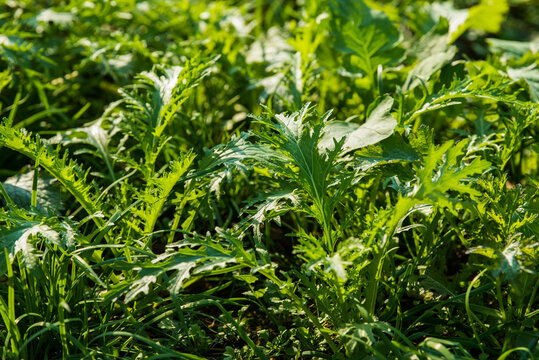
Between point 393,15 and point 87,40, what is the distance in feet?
5.40

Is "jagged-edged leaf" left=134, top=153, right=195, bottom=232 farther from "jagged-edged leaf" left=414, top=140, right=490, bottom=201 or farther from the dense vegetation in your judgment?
"jagged-edged leaf" left=414, top=140, right=490, bottom=201

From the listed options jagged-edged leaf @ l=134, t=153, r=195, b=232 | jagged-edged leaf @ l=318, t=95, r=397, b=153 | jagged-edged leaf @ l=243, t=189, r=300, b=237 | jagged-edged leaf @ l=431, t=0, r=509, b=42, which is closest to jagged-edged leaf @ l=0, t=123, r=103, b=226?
jagged-edged leaf @ l=134, t=153, r=195, b=232

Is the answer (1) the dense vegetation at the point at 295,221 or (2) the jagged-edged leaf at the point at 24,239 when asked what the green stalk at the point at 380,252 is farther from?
(2) the jagged-edged leaf at the point at 24,239

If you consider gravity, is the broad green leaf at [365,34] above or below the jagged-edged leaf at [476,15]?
above

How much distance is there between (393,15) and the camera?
9.07ft

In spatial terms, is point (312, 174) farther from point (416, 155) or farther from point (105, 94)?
point (105, 94)

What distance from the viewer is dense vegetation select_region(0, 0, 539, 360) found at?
4.28ft

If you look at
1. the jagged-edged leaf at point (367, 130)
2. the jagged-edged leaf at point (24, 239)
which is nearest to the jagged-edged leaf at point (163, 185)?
the jagged-edged leaf at point (24, 239)

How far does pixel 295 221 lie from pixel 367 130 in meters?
0.43

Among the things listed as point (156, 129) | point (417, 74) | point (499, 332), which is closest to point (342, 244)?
point (499, 332)

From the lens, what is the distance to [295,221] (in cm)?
184

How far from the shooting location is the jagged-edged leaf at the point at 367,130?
1.58 metres

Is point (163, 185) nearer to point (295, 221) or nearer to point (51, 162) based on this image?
point (51, 162)

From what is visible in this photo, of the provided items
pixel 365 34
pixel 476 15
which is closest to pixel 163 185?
pixel 365 34
